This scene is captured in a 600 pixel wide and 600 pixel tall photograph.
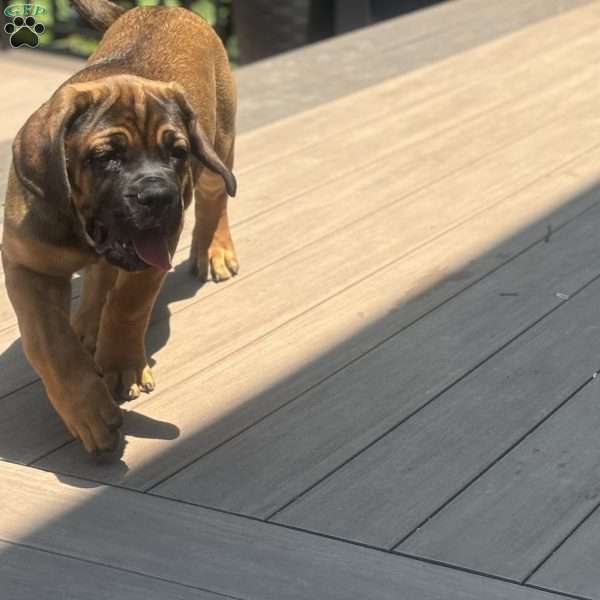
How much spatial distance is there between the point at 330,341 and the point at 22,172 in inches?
42.1

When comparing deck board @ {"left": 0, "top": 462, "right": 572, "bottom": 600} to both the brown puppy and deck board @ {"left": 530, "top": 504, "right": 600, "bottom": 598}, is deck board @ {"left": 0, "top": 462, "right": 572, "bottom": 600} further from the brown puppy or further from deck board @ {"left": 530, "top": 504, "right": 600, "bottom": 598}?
the brown puppy

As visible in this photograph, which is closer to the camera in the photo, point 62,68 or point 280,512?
point 280,512

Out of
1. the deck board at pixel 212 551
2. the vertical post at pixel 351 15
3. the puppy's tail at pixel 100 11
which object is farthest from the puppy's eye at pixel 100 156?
the vertical post at pixel 351 15

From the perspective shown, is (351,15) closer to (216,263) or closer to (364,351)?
(216,263)

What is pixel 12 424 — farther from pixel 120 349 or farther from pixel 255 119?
pixel 255 119

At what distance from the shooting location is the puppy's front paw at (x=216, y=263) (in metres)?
4.54

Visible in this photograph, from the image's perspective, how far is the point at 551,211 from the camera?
4.98 m

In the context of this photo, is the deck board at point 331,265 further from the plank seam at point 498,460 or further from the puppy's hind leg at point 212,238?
the plank seam at point 498,460

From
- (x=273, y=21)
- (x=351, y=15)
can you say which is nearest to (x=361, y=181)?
(x=273, y=21)

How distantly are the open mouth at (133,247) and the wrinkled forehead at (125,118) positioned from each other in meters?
0.21

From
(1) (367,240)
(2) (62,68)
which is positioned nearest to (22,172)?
(1) (367,240)

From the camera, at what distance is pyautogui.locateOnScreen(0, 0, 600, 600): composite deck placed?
2.95 meters

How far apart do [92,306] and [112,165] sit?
85cm

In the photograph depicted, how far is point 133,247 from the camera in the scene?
11.1ft
